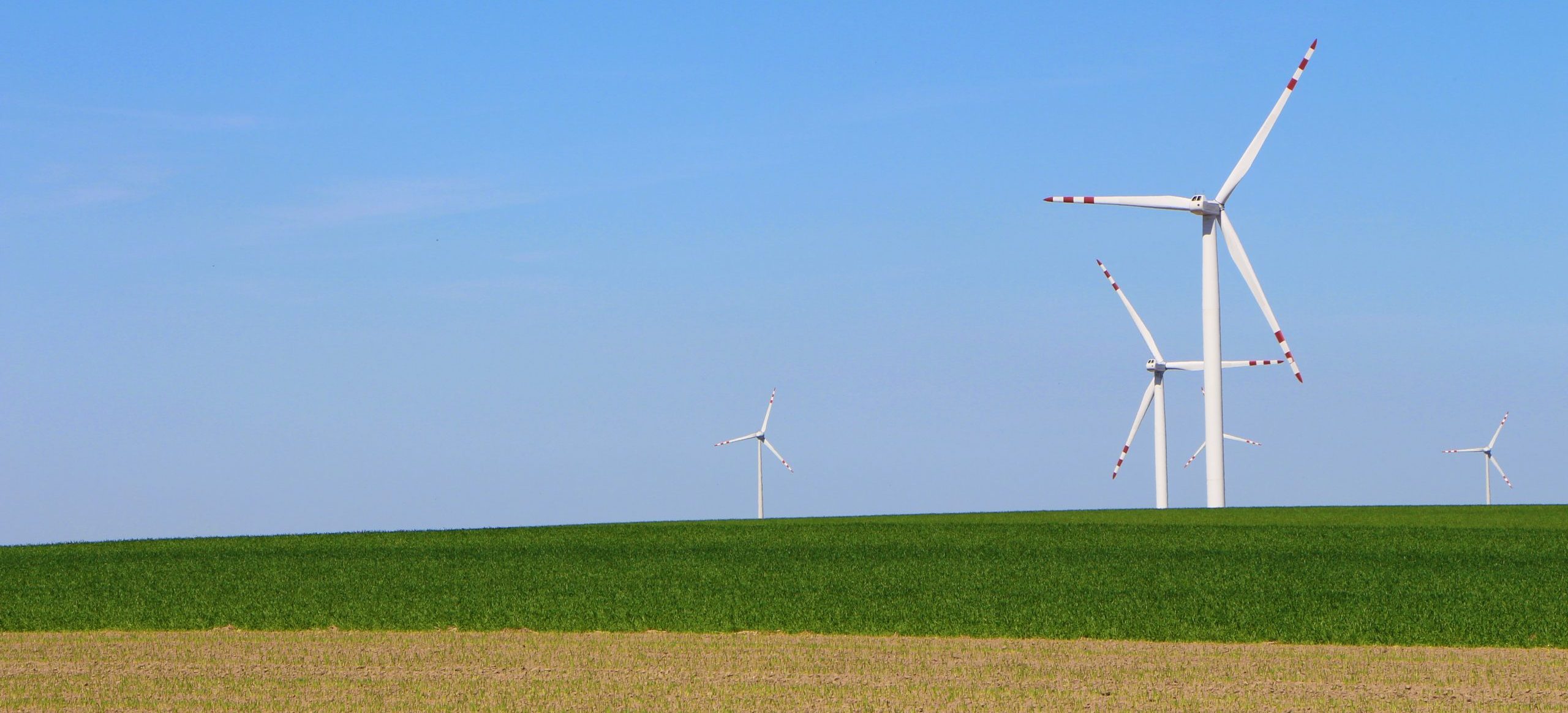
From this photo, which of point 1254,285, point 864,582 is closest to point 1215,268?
point 1254,285

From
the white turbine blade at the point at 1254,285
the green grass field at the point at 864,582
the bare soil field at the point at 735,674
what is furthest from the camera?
the white turbine blade at the point at 1254,285

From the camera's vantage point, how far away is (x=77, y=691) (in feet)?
53.6

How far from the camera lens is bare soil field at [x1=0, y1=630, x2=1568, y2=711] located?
15.4m

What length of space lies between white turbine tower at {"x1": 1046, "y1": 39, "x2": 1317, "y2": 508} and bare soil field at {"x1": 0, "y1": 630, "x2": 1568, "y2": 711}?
81.8 feet

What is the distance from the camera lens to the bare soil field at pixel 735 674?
50.5 ft

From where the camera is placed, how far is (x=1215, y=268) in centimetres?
4484

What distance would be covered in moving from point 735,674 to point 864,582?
28.8 ft

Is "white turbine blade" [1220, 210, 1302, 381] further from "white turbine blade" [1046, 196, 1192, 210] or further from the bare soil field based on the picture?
the bare soil field

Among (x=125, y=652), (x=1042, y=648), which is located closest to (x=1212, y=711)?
(x=1042, y=648)

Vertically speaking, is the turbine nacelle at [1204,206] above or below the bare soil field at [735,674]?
above

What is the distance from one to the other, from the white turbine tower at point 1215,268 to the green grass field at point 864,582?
269 inches

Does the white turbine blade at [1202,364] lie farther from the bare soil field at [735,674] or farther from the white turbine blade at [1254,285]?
the bare soil field at [735,674]

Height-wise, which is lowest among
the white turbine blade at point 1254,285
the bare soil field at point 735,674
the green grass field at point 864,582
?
the bare soil field at point 735,674

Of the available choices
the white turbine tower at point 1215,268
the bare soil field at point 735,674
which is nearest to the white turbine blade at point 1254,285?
the white turbine tower at point 1215,268
